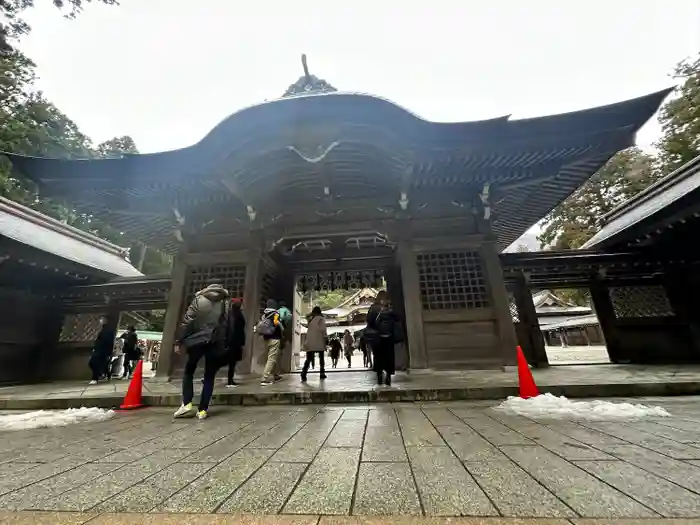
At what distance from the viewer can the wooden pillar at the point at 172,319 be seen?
23.5 ft

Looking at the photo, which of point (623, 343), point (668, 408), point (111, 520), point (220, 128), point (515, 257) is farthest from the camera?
point (515, 257)

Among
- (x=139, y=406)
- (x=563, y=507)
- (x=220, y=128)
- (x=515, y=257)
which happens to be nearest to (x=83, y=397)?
(x=139, y=406)

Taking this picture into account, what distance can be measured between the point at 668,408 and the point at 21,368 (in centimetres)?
1411

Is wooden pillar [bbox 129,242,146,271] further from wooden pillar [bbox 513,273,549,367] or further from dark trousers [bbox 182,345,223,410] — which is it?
wooden pillar [bbox 513,273,549,367]

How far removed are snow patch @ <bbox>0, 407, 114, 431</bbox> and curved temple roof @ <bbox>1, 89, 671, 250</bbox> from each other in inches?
180

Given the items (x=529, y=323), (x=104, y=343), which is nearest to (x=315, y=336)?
(x=529, y=323)

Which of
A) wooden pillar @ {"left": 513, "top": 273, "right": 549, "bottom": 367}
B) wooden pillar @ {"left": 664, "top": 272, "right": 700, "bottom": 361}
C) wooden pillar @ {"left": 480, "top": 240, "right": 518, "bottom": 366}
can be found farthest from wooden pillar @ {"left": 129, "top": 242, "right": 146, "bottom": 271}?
wooden pillar @ {"left": 664, "top": 272, "right": 700, "bottom": 361}

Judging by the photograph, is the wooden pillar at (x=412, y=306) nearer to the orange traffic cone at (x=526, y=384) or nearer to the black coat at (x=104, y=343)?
the orange traffic cone at (x=526, y=384)

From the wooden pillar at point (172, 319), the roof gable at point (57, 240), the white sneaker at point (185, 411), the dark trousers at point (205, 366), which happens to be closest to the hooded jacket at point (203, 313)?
the dark trousers at point (205, 366)

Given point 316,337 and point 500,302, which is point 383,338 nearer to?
point 316,337

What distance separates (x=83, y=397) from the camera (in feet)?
16.0

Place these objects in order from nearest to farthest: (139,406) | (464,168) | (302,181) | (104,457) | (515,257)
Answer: (104,457)
(139,406)
(464,168)
(302,181)
(515,257)

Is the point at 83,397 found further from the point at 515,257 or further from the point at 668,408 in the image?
the point at 515,257

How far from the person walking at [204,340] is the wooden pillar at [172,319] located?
3909 mm
